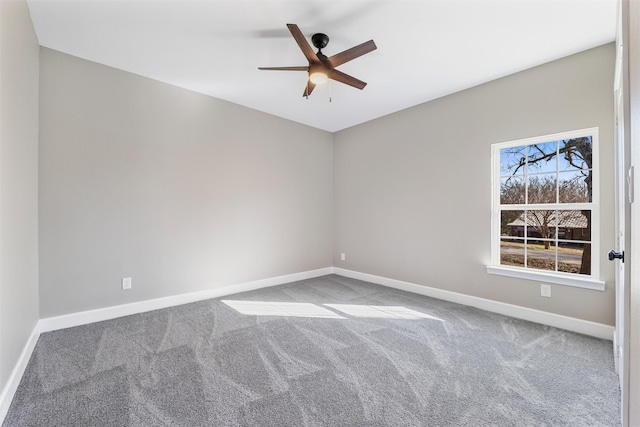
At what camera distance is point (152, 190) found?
10.6 ft

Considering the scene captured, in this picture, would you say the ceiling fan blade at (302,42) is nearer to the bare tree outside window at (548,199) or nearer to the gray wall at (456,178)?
the gray wall at (456,178)

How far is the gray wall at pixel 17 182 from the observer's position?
1677 mm

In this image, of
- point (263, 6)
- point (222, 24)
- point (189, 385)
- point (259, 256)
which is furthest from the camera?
point (259, 256)

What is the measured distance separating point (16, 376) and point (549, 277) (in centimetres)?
434

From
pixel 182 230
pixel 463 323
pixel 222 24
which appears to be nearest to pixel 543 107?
pixel 463 323

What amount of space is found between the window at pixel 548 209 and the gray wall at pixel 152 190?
2844 mm

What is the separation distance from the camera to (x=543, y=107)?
2.84 metres

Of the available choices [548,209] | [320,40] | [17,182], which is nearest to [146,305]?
[17,182]

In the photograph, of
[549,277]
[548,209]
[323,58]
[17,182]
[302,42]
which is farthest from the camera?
[548,209]

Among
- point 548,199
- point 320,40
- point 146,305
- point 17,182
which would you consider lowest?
point 146,305

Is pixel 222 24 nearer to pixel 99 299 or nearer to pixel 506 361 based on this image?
pixel 99 299

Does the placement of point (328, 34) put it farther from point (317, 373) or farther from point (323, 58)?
point (317, 373)

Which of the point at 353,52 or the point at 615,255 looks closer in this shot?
the point at 615,255

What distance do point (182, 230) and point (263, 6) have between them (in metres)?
2.54
